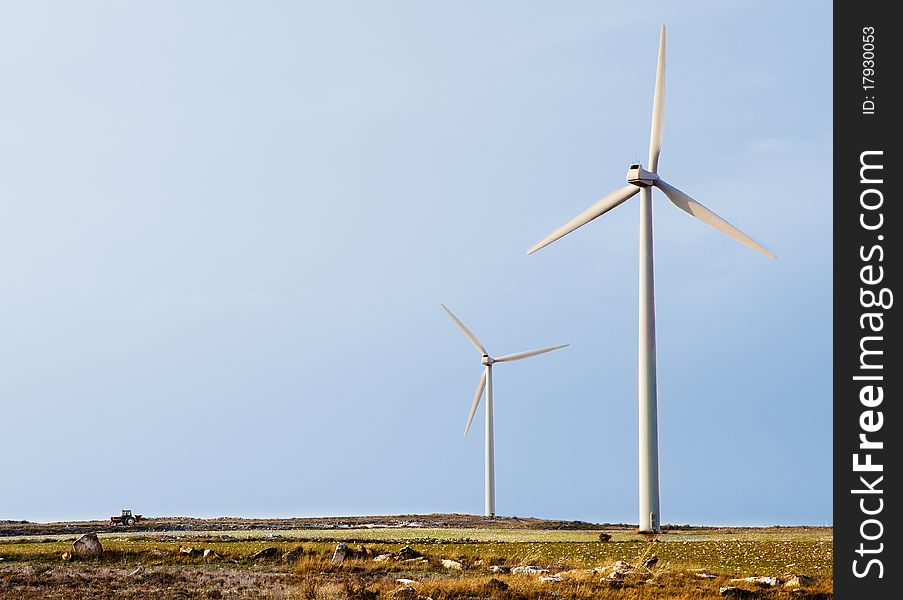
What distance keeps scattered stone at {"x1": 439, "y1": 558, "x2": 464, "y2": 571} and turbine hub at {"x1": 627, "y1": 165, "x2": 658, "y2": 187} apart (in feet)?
109

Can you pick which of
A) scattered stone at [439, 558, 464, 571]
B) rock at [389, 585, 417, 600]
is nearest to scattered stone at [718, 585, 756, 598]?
rock at [389, 585, 417, 600]

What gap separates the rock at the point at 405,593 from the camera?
2469 centimetres

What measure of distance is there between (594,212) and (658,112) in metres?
8.25

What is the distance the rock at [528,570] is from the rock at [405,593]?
20.2 feet

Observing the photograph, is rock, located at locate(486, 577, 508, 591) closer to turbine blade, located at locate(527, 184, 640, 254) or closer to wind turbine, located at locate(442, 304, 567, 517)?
turbine blade, located at locate(527, 184, 640, 254)

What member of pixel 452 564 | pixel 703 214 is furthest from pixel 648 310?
pixel 452 564

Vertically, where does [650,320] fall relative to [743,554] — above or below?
above

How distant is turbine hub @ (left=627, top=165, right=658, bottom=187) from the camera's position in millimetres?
60344

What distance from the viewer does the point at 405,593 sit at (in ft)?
81.9
